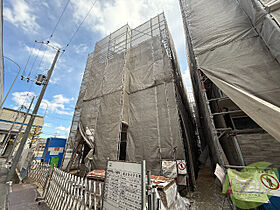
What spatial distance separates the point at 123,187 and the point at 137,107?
4458 mm

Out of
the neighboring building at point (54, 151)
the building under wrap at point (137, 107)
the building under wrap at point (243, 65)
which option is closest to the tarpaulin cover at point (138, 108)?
the building under wrap at point (137, 107)

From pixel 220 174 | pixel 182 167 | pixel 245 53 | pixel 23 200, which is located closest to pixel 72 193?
pixel 23 200

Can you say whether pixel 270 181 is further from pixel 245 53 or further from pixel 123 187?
pixel 245 53

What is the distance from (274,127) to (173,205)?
2.89 m

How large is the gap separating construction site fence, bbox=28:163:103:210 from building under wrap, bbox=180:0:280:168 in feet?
11.1

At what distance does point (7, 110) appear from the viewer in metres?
19.8

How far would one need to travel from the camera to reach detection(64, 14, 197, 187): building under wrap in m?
5.05

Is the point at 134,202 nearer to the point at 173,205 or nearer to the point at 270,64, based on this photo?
the point at 173,205

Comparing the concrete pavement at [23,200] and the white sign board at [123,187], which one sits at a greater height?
the white sign board at [123,187]

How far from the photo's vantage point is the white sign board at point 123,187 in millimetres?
1728

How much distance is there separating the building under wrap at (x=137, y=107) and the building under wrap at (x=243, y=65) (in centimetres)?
175

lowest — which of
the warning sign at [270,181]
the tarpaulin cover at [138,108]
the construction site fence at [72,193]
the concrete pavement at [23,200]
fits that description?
the concrete pavement at [23,200]

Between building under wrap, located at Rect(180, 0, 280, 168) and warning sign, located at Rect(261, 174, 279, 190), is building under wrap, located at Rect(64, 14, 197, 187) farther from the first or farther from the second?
warning sign, located at Rect(261, 174, 279, 190)

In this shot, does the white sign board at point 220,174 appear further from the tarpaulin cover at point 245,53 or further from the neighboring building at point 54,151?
the neighboring building at point 54,151
